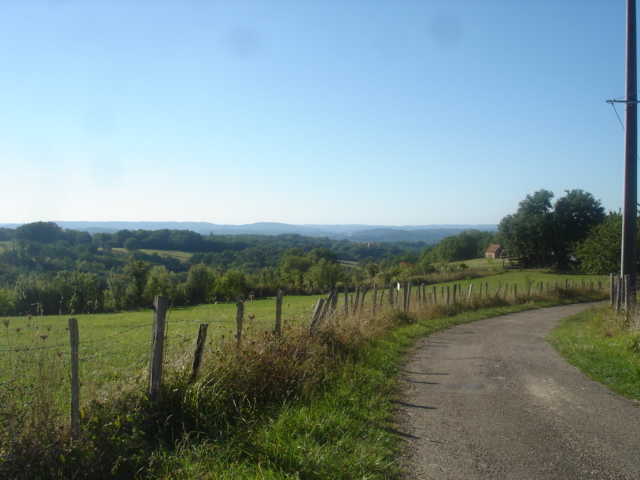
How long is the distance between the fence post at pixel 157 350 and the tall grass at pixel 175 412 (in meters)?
0.13

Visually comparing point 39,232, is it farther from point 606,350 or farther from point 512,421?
point 512,421

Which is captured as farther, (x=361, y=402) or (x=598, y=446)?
(x=361, y=402)

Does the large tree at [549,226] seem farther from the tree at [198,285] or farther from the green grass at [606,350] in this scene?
the green grass at [606,350]

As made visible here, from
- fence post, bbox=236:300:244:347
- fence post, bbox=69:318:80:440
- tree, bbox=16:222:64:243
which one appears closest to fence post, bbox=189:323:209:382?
fence post, bbox=236:300:244:347

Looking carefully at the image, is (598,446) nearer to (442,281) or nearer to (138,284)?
(442,281)

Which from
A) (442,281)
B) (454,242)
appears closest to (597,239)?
(442,281)

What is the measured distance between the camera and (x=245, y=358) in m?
6.94

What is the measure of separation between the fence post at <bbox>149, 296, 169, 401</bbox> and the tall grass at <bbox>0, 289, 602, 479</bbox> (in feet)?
0.44

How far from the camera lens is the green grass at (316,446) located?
470 cm

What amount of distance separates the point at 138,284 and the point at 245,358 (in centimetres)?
6405

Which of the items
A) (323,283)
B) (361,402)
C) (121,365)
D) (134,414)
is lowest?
(323,283)

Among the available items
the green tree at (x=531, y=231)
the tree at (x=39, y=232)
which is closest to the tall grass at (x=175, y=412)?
the green tree at (x=531, y=231)

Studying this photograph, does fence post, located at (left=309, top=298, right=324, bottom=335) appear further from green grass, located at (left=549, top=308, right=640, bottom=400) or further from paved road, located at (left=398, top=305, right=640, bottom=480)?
green grass, located at (left=549, top=308, right=640, bottom=400)

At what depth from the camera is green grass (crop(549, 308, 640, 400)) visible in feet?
28.5
